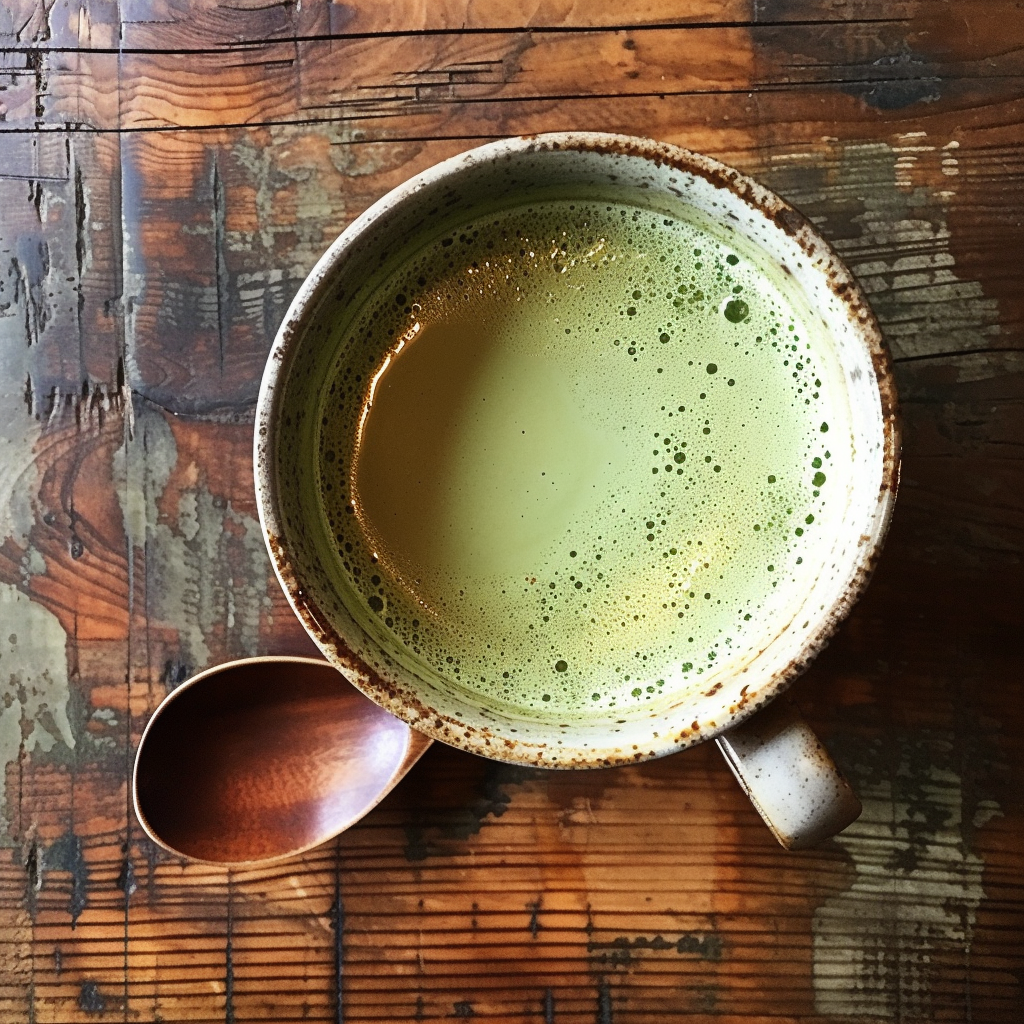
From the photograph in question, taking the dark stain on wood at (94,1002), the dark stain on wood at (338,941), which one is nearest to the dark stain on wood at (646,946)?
the dark stain on wood at (338,941)

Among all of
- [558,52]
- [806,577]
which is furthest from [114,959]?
[558,52]

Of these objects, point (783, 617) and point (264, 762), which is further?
point (264, 762)

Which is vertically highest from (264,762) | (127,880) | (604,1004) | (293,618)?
(293,618)

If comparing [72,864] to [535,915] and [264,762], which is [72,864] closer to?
Answer: [264,762]

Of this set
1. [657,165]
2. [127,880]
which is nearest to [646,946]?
[127,880]

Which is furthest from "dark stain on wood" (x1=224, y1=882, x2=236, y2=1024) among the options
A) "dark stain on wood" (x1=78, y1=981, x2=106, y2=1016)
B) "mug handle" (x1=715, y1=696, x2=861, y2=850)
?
"mug handle" (x1=715, y1=696, x2=861, y2=850)

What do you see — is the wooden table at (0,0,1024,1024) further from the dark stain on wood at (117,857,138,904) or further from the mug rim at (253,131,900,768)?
the mug rim at (253,131,900,768)
